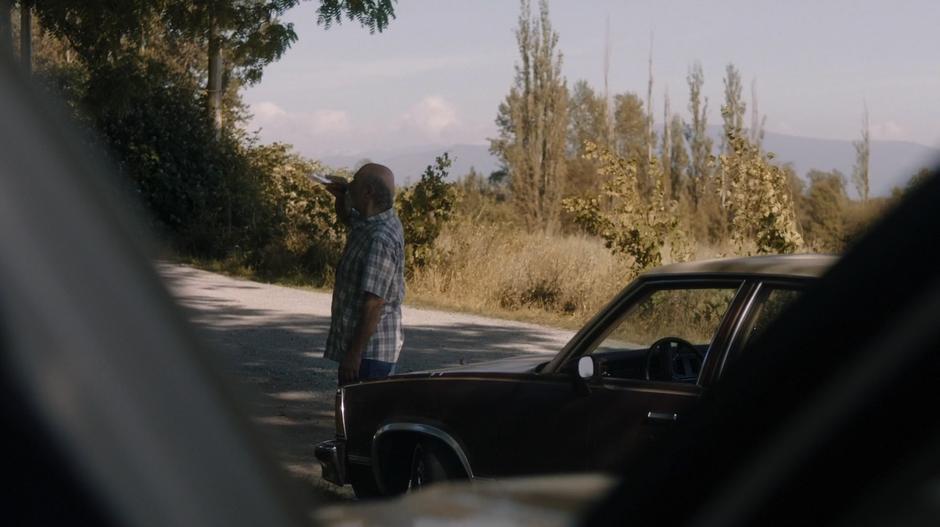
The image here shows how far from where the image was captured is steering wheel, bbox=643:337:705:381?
5.20m

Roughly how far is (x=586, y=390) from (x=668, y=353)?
0.46m

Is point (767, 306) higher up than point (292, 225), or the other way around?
point (292, 225)

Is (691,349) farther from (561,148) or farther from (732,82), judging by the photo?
(561,148)

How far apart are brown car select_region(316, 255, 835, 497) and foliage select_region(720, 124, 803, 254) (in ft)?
28.6

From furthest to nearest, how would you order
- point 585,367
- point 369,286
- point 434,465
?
point 369,286, point 434,465, point 585,367

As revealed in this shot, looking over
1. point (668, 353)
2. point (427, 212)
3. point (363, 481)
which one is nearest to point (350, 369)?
point (363, 481)

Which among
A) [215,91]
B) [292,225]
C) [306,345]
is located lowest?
[306,345]

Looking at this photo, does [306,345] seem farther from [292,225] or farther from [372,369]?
[292,225]

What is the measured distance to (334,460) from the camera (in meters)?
6.09

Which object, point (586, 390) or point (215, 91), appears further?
point (215, 91)

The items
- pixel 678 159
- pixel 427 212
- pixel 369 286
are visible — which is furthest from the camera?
pixel 678 159

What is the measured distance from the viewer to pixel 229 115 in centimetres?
3241

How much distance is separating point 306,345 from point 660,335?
348 inches

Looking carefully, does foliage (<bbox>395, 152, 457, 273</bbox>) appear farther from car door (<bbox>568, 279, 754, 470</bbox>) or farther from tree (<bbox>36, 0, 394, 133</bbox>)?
car door (<bbox>568, 279, 754, 470</bbox>)
